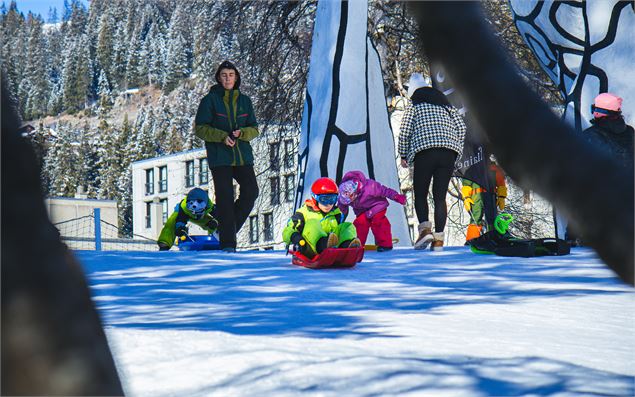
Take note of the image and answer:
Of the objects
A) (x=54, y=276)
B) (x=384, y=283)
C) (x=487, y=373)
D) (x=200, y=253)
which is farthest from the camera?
(x=200, y=253)

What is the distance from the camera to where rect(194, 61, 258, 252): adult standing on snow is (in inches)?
389

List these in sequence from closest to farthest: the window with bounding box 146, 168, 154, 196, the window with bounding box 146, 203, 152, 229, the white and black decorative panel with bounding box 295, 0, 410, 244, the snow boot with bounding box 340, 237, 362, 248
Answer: the snow boot with bounding box 340, 237, 362, 248 < the white and black decorative panel with bounding box 295, 0, 410, 244 < the window with bounding box 146, 203, 152, 229 < the window with bounding box 146, 168, 154, 196

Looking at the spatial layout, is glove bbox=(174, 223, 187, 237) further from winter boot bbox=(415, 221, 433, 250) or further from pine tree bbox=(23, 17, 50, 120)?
pine tree bbox=(23, 17, 50, 120)

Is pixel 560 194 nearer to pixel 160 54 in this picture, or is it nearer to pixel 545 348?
pixel 545 348

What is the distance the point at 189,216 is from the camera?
11555mm

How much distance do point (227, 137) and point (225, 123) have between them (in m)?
0.24

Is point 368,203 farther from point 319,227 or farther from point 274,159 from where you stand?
point 274,159

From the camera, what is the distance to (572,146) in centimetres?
84

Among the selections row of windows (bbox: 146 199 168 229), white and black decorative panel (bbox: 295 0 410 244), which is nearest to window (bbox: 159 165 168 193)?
row of windows (bbox: 146 199 168 229)

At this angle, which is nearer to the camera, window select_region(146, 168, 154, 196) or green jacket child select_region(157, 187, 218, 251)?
green jacket child select_region(157, 187, 218, 251)

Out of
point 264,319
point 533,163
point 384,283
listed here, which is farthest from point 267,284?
point 533,163

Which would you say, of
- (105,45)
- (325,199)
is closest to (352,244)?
(325,199)

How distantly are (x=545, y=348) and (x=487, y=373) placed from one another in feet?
2.25

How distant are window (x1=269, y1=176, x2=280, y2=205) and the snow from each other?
46.3ft
